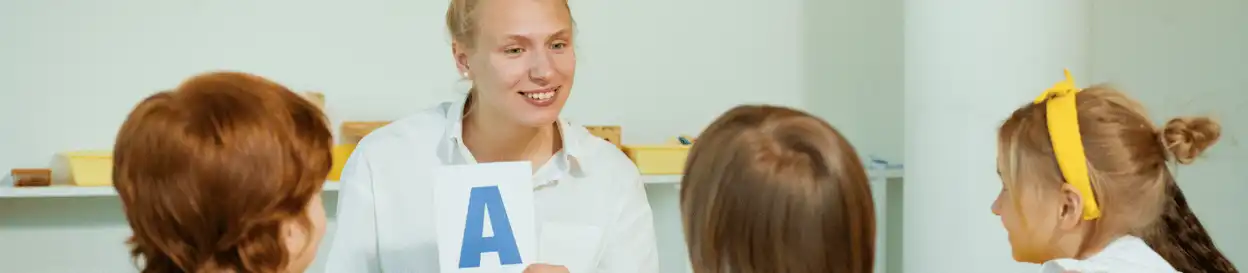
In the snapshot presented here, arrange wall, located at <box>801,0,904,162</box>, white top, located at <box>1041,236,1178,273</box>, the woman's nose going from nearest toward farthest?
white top, located at <box>1041,236,1178,273</box>, the woman's nose, wall, located at <box>801,0,904,162</box>

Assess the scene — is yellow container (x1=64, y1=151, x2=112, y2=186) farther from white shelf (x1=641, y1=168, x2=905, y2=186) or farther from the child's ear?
the child's ear

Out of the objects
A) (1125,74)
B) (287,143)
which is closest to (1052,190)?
(287,143)

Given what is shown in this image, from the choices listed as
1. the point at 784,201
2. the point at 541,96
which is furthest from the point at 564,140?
the point at 784,201

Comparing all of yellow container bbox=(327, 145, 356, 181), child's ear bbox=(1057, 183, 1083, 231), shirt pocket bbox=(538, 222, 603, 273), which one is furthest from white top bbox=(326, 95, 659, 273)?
yellow container bbox=(327, 145, 356, 181)

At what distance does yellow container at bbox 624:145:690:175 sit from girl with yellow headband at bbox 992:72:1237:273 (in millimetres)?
1183

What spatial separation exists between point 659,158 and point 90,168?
4.25ft

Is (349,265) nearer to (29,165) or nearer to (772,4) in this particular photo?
(29,165)

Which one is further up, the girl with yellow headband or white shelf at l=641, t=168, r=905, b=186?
the girl with yellow headband

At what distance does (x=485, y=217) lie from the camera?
1.55 m

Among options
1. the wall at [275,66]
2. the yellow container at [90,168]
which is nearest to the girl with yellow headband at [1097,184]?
the wall at [275,66]

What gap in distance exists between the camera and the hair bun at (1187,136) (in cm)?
151

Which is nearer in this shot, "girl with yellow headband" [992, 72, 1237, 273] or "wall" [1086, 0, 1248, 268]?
"girl with yellow headband" [992, 72, 1237, 273]

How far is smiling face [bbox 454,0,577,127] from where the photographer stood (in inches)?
69.6

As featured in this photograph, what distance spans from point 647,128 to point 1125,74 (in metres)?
1.19
